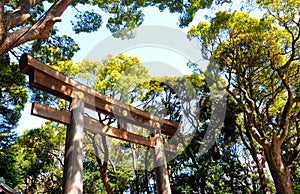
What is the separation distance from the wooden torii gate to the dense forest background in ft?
1.94

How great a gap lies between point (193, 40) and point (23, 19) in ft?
20.0

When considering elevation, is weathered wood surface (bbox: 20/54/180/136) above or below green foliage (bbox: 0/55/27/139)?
below

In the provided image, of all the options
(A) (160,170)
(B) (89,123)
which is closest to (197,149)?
(A) (160,170)

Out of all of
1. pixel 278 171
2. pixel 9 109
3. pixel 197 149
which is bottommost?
pixel 278 171

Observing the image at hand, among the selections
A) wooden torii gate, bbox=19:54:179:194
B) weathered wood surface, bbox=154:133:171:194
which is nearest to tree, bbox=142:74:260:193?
weathered wood surface, bbox=154:133:171:194

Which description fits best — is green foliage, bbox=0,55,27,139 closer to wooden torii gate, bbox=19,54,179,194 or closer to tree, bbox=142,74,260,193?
wooden torii gate, bbox=19,54,179,194

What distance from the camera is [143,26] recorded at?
21.9 feet

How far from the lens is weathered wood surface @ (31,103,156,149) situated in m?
3.43

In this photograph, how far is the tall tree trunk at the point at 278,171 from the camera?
6707 mm

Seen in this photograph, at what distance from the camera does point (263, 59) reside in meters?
7.92

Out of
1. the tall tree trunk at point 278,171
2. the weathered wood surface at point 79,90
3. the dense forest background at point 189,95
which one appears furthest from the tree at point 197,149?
the weathered wood surface at point 79,90

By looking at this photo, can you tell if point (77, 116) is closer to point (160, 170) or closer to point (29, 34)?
point (29, 34)

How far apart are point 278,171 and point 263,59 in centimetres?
336

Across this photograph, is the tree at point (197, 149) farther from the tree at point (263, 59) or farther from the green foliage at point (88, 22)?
the green foliage at point (88, 22)
